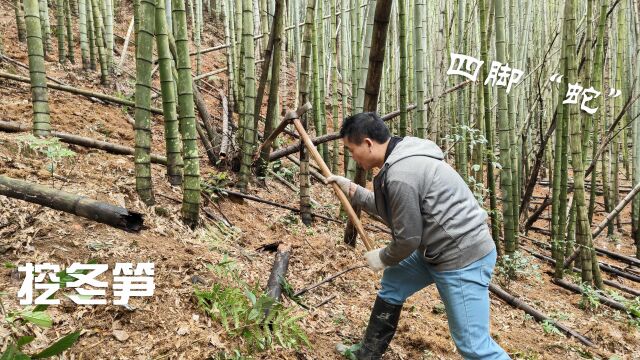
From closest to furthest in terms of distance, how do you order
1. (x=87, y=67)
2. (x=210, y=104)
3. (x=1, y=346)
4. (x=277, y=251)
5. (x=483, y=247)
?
(x=1, y=346)
(x=483, y=247)
(x=277, y=251)
(x=87, y=67)
(x=210, y=104)

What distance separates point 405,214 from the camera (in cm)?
202

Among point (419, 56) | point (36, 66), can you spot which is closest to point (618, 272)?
point (419, 56)

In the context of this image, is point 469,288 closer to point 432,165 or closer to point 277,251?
point 432,165

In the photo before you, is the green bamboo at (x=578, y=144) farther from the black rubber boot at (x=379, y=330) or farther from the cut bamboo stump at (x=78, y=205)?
the cut bamboo stump at (x=78, y=205)

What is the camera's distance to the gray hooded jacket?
6.66 ft

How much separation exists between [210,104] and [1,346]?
19.9 feet

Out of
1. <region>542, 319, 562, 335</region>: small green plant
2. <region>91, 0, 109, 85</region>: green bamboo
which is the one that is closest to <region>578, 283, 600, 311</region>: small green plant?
<region>542, 319, 562, 335</region>: small green plant

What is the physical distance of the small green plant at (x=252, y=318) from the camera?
2244 mm

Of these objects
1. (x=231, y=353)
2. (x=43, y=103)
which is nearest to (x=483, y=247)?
(x=231, y=353)

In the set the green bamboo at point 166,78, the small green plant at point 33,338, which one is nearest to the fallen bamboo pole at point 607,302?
the green bamboo at point 166,78

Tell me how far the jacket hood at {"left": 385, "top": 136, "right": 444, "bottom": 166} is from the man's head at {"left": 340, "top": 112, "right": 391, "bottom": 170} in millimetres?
82

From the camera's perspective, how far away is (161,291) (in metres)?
2.37

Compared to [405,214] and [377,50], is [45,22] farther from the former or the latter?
[405,214]

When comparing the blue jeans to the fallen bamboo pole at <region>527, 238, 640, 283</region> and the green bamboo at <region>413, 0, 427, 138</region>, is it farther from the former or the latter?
the fallen bamboo pole at <region>527, 238, 640, 283</region>
